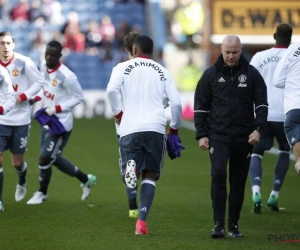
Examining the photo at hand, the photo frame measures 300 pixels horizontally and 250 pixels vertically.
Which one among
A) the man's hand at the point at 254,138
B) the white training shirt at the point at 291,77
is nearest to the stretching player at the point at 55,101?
the white training shirt at the point at 291,77

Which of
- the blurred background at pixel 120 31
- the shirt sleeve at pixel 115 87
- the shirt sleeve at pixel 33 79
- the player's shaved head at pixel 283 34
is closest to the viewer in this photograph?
the shirt sleeve at pixel 115 87

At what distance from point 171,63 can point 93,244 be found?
29680mm

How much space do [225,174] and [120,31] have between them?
25.5 meters

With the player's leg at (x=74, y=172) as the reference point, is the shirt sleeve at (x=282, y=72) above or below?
above

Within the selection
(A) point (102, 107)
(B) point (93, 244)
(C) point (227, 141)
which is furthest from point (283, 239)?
(A) point (102, 107)

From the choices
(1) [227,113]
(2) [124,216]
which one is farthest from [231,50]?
(2) [124,216]

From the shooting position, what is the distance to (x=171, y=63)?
39062 millimetres

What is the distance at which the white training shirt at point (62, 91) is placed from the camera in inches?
535

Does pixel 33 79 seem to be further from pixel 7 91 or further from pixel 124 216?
pixel 124 216

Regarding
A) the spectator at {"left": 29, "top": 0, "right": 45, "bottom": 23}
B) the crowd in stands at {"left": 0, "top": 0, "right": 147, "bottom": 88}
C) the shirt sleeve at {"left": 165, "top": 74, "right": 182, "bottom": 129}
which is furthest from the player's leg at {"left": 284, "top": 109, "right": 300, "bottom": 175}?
the spectator at {"left": 29, "top": 0, "right": 45, "bottom": 23}

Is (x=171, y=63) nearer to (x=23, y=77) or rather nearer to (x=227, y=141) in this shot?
(x=23, y=77)

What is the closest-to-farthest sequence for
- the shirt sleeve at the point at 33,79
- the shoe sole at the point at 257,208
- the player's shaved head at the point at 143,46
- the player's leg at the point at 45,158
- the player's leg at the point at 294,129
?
the player's leg at the point at 294,129, the player's shaved head at the point at 143,46, the shoe sole at the point at 257,208, the shirt sleeve at the point at 33,79, the player's leg at the point at 45,158

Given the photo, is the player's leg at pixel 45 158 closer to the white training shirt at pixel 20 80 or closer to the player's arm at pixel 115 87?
the white training shirt at pixel 20 80

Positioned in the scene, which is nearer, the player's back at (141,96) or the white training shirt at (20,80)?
the player's back at (141,96)
